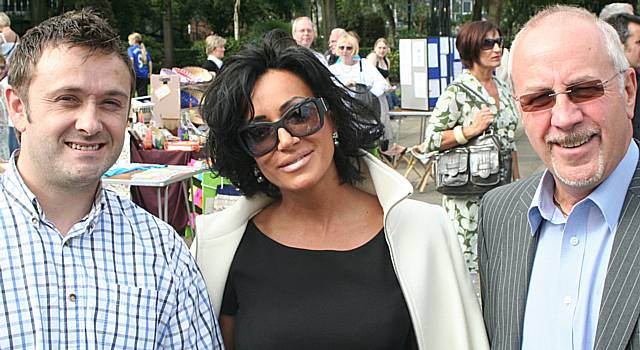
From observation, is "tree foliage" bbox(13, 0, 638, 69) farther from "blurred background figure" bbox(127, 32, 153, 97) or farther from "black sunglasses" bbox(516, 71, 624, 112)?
"black sunglasses" bbox(516, 71, 624, 112)

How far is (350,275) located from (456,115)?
3172 mm

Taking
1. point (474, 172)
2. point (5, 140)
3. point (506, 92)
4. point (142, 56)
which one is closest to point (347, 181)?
point (474, 172)

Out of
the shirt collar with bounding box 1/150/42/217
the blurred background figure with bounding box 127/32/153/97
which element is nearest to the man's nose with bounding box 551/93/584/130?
the shirt collar with bounding box 1/150/42/217

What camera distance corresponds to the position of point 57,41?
2.11 metres

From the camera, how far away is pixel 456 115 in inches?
217

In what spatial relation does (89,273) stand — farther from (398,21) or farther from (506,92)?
(398,21)

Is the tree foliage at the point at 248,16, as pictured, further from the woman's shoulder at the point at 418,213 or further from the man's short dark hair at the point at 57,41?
the man's short dark hair at the point at 57,41

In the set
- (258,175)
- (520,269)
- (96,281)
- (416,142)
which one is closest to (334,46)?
(416,142)

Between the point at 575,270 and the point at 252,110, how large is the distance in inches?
43.6

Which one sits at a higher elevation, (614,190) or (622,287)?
(614,190)

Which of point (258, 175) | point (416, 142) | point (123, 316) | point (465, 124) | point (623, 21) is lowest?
point (416, 142)

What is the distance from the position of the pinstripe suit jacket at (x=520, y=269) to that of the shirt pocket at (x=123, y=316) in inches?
38.6

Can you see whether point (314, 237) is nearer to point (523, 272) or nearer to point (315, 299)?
point (315, 299)

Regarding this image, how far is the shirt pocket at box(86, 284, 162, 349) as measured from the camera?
207cm
